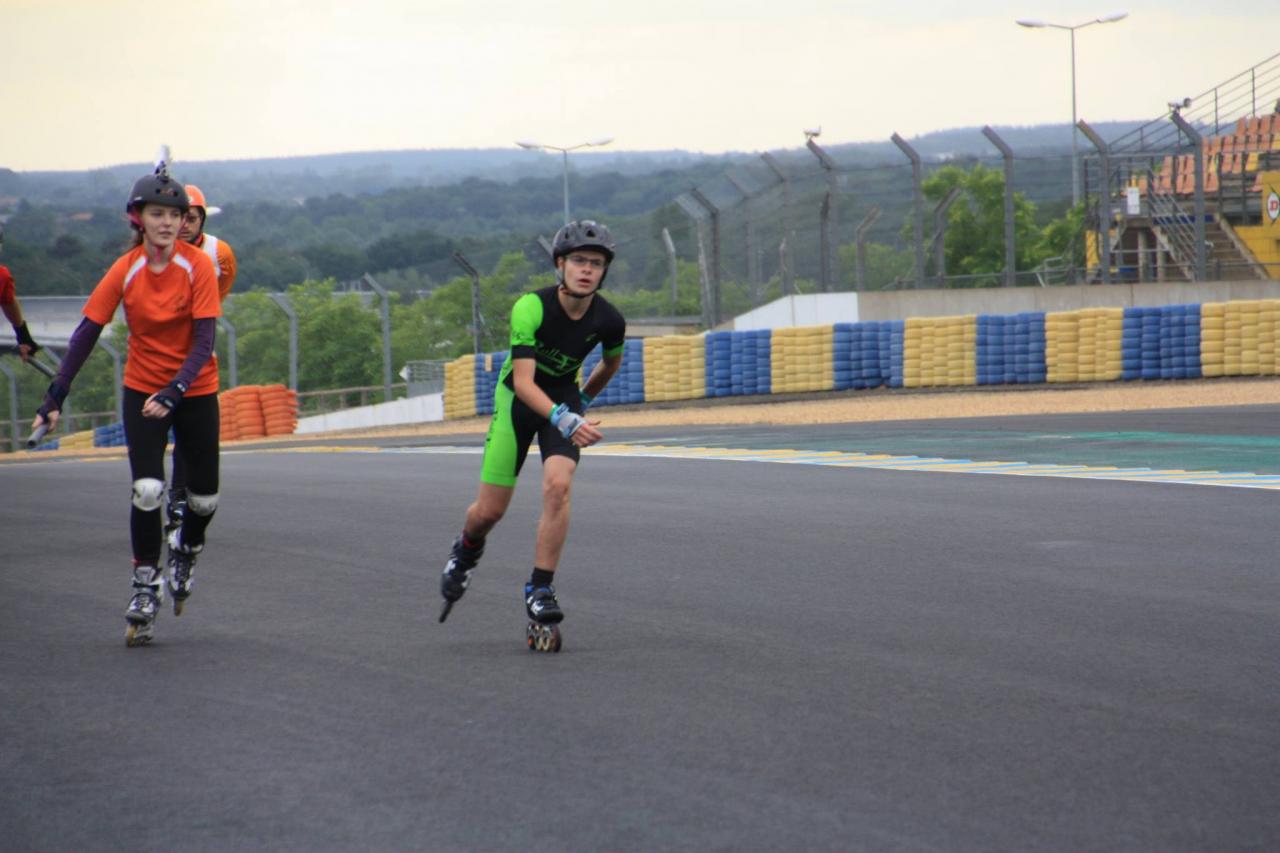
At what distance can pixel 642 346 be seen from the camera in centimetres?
3384

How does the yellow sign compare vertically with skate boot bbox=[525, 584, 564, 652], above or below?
above

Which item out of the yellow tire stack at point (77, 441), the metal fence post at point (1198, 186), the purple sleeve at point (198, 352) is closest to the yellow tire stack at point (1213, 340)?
the metal fence post at point (1198, 186)

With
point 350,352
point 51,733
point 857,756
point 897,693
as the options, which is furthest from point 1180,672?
point 350,352

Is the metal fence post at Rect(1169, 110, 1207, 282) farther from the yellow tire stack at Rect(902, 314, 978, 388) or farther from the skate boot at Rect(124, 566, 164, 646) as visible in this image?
the skate boot at Rect(124, 566, 164, 646)

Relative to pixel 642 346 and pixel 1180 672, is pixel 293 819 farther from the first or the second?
pixel 642 346

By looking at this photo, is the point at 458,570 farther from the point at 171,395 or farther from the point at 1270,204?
the point at 1270,204

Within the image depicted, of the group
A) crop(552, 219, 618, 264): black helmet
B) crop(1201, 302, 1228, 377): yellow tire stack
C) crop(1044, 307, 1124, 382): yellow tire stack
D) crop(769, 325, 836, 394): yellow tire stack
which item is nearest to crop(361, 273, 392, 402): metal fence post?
crop(769, 325, 836, 394): yellow tire stack

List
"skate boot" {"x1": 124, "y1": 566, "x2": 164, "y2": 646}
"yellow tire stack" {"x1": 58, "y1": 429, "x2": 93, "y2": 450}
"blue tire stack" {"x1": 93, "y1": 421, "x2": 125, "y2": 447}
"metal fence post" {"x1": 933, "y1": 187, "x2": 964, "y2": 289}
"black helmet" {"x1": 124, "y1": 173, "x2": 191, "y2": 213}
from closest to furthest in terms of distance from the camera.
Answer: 1. "skate boot" {"x1": 124, "y1": 566, "x2": 164, "y2": 646}
2. "black helmet" {"x1": 124, "y1": 173, "x2": 191, "y2": 213}
3. "metal fence post" {"x1": 933, "y1": 187, "x2": 964, "y2": 289}
4. "blue tire stack" {"x1": 93, "y1": 421, "x2": 125, "y2": 447}
5. "yellow tire stack" {"x1": 58, "y1": 429, "x2": 93, "y2": 450}

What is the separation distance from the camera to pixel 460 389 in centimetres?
3903

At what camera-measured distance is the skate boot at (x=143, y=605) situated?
7.01 metres

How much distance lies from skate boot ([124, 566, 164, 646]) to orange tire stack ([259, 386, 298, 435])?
3310 centimetres

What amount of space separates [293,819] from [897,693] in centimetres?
221

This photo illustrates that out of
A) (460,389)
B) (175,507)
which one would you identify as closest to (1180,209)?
(460,389)

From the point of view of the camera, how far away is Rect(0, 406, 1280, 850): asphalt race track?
436cm
